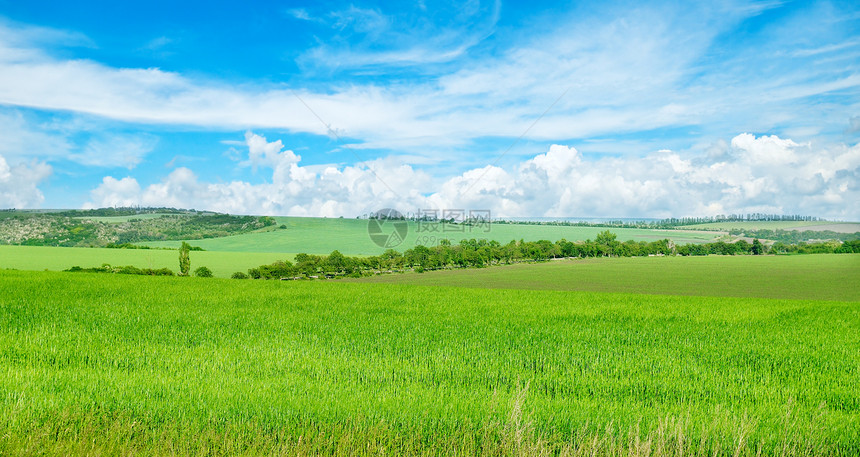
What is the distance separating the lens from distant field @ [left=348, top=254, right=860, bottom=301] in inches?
1608

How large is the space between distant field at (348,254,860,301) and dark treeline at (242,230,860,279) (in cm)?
245

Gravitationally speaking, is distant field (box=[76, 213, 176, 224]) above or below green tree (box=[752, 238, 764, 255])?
above

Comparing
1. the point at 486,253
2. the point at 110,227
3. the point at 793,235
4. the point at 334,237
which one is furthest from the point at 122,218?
the point at 793,235

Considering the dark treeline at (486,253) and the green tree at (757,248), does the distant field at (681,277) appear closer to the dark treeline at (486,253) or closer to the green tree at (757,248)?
the dark treeline at (486,253)

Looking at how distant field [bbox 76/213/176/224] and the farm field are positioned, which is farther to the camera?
distant field [bbox 76/213/176/224]

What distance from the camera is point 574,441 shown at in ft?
18.2

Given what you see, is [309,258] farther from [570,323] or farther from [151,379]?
[151,379]

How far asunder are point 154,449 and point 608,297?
2038 centimetres

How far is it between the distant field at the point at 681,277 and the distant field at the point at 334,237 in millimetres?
8763

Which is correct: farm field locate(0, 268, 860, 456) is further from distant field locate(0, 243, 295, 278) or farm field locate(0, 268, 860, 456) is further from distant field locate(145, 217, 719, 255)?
distant field locate(145, 217, 719, 255)

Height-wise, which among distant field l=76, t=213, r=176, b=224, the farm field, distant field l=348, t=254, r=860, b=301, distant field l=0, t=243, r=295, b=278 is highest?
distant field l=76, t=213, r=176, b=224

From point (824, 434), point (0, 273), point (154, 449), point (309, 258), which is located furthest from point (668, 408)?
point (309, 258)

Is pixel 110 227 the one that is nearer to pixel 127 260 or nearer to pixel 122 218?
pixel 122 218

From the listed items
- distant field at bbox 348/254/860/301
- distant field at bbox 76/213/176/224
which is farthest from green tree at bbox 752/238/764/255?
distant field at bbox 76/213/176/224
